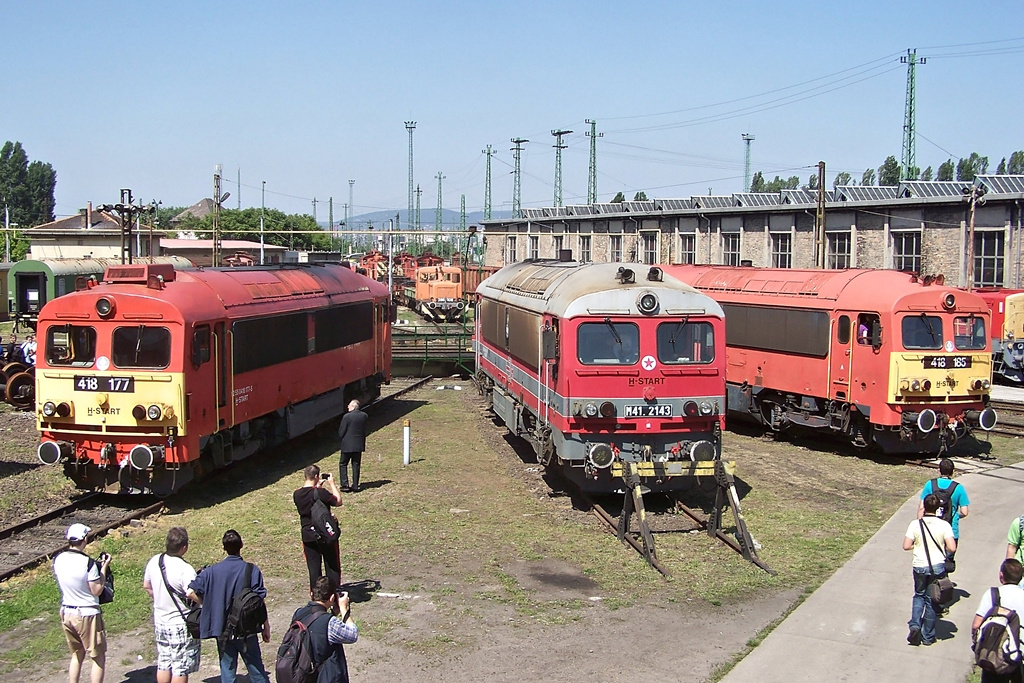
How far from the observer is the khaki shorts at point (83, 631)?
7.86m

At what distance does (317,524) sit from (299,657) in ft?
10.4

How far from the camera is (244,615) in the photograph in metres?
7.41

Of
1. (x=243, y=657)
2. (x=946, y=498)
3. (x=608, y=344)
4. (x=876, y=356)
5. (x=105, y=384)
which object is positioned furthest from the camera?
(x=876, y=356)

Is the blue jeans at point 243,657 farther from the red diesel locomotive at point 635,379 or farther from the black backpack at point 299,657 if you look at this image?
the red diesel locomotive at point 635,379

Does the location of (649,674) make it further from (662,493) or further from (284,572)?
(662,493)

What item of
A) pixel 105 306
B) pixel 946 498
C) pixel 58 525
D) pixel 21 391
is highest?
pixel 105 306

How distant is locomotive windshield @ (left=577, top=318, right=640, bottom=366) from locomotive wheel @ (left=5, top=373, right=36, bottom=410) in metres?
15.3

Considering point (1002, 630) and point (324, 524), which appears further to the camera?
point (324, 524)

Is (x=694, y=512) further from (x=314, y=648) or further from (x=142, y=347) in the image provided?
(x=314, y=648)

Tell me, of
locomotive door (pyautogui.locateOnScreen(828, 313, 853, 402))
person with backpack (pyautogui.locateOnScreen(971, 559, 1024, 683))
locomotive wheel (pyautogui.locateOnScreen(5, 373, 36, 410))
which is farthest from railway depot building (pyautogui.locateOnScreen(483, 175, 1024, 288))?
person with backpack (pyautogui.locateOnScreen(971, 559, 1024, 683))

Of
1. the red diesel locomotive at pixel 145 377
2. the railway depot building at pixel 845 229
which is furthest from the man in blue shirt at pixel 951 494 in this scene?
the railway depot building at pixel 845 229

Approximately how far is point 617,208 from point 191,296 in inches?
1467

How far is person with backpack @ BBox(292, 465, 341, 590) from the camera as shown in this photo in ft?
31.9

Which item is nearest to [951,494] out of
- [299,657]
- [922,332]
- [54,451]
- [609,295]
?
[609,295]
